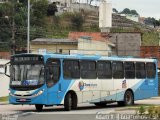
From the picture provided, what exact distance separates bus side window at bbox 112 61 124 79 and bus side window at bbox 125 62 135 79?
41 cm

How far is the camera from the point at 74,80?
96.7 ft

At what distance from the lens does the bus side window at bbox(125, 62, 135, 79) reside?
3359cm

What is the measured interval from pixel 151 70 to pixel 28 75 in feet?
33.9

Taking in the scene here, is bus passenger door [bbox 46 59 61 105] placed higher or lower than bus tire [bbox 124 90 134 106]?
higher

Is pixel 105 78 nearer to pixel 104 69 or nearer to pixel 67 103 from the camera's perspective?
pixel 104 69

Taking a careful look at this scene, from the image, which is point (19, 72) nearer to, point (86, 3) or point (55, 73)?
point (55, 73)

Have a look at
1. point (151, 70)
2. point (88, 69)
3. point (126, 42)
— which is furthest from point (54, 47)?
point (88, 69)

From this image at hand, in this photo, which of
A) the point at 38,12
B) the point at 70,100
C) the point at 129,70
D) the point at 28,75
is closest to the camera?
the point at 28,75

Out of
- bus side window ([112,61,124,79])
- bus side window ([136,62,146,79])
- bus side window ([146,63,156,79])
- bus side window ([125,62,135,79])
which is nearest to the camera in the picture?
bus side window ([112,61,124,79])

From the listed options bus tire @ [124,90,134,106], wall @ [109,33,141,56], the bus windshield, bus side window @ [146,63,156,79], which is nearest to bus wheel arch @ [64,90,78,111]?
the bus windshield

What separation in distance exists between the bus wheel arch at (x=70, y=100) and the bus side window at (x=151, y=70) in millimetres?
7367

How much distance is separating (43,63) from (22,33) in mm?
61492

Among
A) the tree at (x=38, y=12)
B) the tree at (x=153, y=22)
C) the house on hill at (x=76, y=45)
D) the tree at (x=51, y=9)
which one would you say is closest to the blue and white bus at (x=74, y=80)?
the house on hill at (x=76, y=45)

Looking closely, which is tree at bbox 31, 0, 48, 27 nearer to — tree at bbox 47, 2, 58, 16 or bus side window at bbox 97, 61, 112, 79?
tree at bbox 47, 2, 58, 16
